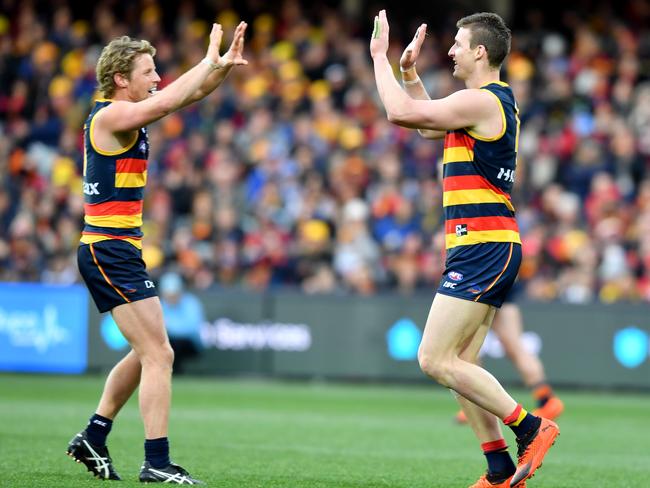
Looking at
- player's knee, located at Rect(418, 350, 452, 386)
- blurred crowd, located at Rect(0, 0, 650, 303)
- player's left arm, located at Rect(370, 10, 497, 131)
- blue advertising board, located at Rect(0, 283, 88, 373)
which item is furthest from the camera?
blurred crowd, located at Rect(0, 0, 650, 303)

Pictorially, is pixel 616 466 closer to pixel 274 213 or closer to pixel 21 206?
pixel 274 213

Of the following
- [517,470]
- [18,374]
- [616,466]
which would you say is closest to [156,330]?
[517,470]

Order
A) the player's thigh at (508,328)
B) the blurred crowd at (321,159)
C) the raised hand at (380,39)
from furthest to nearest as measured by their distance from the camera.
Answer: the blurred crowd at (321,159), the player's thigh at (508,328), the raised hand at (380,39)

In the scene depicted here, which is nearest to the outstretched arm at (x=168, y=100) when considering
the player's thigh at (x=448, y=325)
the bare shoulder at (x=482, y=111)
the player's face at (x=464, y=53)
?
the player's face at (x=464, y=53)

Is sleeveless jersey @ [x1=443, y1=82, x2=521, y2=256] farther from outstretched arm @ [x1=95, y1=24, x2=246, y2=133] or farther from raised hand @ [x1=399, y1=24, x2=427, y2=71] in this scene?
outstretched arm @ [x1=95, y1=24, x2=246, y2=133]

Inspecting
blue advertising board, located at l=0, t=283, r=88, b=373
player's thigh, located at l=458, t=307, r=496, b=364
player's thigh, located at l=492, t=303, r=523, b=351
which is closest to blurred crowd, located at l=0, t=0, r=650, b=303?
blue advertising board, located at l=0, t=283, r=88, b=373

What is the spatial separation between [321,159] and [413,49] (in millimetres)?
13038

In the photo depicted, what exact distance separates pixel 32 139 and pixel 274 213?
5.14m

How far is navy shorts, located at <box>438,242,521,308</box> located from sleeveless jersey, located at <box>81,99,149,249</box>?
1990 millimetres

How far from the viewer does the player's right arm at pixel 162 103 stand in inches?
289

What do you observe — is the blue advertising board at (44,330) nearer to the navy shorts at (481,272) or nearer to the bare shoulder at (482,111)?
the navy shorts at (481,272)

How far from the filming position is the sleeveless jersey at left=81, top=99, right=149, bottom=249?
7707 mm

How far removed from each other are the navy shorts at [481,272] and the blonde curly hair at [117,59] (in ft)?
7.44

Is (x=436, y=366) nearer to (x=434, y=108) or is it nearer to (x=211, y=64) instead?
(x=434, y=108)
